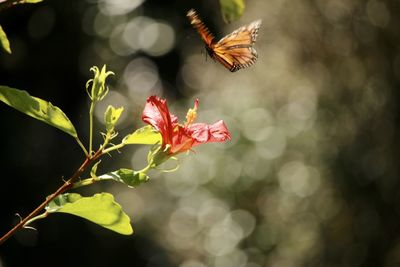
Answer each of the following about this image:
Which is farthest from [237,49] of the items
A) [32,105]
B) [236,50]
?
[32,105]

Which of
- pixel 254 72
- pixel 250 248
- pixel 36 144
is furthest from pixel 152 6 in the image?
pixel 250 248

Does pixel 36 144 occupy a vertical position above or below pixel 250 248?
above

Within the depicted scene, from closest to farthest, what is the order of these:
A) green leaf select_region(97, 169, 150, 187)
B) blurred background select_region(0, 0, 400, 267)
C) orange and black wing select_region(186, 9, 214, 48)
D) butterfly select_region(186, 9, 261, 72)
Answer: green leaf select_region(97, 169, 150, 187)
orange and black wing select_region(186, 9, 214, 48)
butterfly select_region(186, 9, 261, 72)
blurred background select_region(0, 0, 400, 267)

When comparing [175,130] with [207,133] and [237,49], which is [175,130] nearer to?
[207,133]

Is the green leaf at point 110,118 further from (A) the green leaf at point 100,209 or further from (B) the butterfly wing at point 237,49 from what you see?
(B) the butterfly wing at point 237,49

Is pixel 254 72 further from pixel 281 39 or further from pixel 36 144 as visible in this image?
pixel 36 144

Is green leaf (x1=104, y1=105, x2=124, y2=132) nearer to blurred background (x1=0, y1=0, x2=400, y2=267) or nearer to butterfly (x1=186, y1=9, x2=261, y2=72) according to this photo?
butterfly (x1=186, y1=9, x2=261, y2=72)

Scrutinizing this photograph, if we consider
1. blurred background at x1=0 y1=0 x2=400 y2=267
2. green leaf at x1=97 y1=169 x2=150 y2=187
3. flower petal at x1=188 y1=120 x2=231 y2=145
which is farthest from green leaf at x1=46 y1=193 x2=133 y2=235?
blurred background at x1=0 y1=0 x2=400 y2=267
